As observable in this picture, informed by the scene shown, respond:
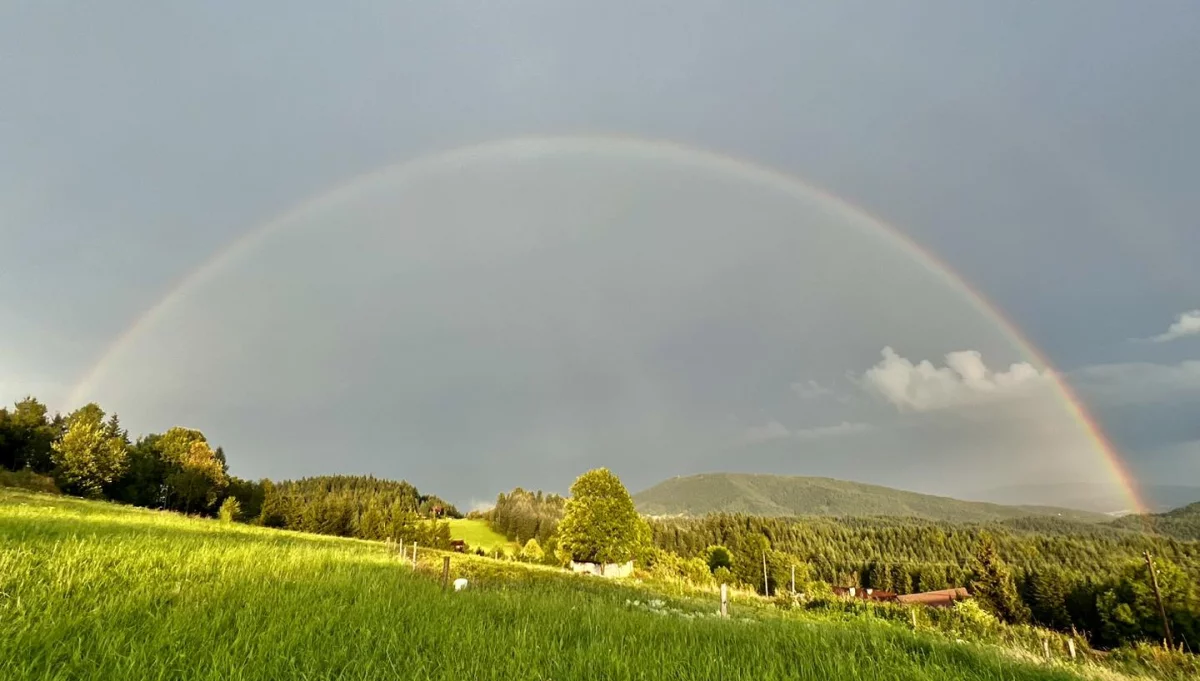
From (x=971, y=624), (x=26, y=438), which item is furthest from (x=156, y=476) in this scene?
(x=971, y=624)

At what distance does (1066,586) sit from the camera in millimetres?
102438

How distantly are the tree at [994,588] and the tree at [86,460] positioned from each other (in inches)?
4723

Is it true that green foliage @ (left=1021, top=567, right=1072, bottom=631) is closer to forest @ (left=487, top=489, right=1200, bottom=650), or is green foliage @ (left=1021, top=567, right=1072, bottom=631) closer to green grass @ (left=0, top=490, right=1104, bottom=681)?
forest @ (left=487, top=489, right=1200, bottom=650)

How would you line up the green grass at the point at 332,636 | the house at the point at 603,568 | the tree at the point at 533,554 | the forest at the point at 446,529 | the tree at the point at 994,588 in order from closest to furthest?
the green grass at the point at 332,636 → the house at the point at 603,568 → the forest at the point at 446,529 → the tree at the point at 533,554 → the tree at the point at 994,588

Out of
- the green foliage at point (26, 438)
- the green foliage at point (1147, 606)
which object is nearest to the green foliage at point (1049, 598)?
the green foliage at point (1147, 606)

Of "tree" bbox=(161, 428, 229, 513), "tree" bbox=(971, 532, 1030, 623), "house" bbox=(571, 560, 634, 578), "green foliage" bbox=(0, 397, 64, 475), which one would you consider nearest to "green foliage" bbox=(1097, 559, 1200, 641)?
"tree" bbox=(971, 532, 1030, 623)

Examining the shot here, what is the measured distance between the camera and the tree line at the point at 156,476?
197 feet

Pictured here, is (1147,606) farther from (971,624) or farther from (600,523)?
(971,624)

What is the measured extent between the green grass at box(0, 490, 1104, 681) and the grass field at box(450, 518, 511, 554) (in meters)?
117

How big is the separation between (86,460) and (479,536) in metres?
88.2

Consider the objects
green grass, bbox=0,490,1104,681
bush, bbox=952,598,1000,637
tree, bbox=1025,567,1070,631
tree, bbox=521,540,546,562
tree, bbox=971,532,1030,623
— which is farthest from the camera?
tree, bbox=1025,567,1070,631

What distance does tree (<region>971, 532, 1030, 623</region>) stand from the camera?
3339 inches

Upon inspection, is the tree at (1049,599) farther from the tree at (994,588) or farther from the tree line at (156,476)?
the tree line at (156,476)

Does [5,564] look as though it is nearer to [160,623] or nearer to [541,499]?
[160,623]
